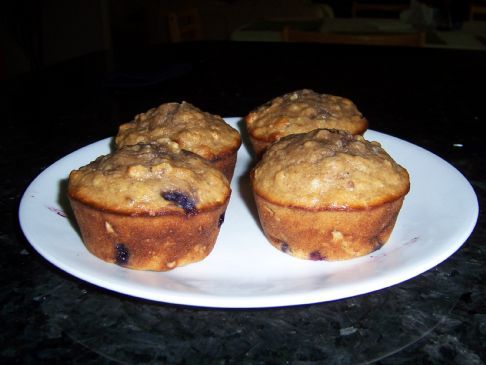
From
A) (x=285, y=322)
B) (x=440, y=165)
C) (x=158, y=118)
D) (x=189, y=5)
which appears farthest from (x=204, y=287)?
(x=189, y=5)

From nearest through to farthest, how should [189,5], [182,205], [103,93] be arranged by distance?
[182,205], [103,93], [189,5]

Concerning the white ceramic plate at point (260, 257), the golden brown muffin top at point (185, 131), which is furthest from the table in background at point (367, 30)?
the white ceramic plate at point (260, 257)

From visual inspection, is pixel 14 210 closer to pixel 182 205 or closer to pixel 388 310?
pixel 182 205

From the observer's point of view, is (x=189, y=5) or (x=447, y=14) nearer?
(x=447, y=14)

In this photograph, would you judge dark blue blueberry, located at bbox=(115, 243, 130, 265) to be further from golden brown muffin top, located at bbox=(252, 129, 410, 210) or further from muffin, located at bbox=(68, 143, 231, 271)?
golden brown muffin top, located at bbox=(252, 129, 410, 210)

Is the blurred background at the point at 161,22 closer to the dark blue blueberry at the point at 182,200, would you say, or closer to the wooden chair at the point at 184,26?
the wooden chair at the point at 184,26

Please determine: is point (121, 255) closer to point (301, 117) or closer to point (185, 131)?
point (185, 131)

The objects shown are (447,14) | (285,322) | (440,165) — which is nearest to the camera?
(285,322)

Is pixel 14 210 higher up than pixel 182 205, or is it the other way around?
pixel 182 205
